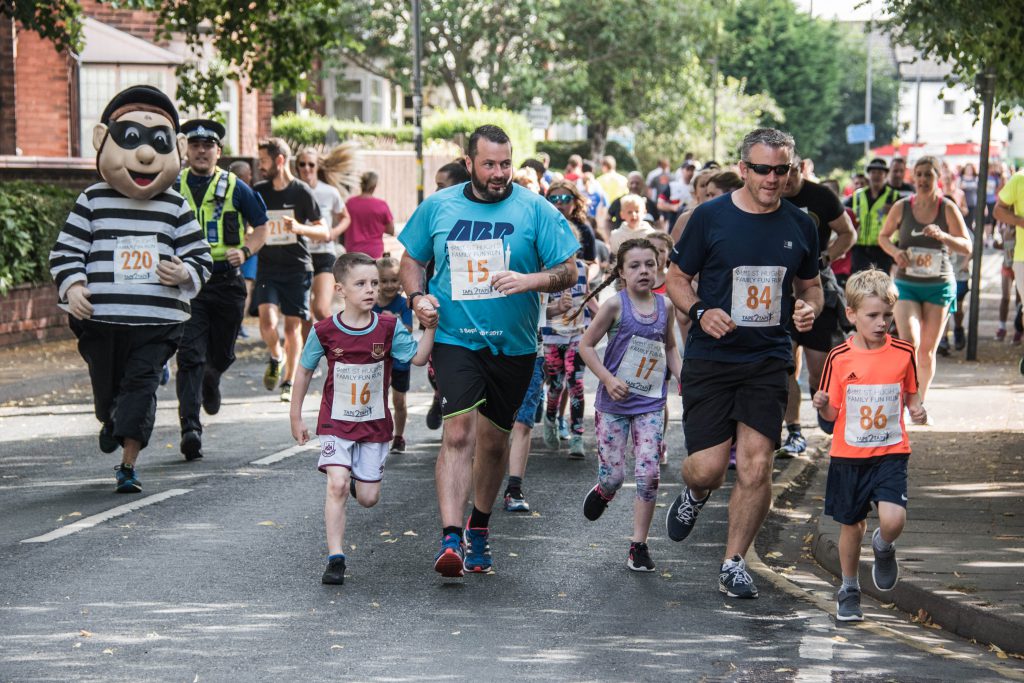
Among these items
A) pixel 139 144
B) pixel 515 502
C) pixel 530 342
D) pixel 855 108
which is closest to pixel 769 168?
pixel 530 342

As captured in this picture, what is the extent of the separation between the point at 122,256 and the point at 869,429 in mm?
4512

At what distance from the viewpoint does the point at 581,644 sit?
6.16 metres

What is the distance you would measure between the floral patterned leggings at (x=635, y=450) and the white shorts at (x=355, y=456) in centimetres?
109

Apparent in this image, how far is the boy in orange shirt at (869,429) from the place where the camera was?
6.66 metres

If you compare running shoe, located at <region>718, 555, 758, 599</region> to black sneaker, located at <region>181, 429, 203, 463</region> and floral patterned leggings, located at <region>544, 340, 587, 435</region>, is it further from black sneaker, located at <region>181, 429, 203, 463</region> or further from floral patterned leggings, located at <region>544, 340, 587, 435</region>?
black sneaker, located at <region>181, 429, 203, 463</region>

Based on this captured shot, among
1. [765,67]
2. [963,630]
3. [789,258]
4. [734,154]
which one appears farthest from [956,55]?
[765,67]

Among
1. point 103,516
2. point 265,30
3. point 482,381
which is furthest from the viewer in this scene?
point 265,30

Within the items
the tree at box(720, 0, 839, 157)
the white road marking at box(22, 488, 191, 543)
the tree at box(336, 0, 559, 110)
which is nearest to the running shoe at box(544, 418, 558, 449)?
the white road marking at box(22, 488, 191, 543)

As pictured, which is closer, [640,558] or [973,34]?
[640,558]

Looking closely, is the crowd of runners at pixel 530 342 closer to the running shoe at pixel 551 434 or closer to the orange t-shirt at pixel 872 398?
the orange t-shirt at pixel 872 398

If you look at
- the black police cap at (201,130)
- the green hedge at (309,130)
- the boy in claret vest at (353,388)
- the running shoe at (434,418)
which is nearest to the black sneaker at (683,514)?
the boy in claret vest at (353,388)

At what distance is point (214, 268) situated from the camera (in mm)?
10633

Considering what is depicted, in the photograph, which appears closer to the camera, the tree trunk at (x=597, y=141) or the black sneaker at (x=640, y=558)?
the black sneaker at (x=640, y=558)

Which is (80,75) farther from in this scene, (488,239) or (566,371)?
(488,239)
